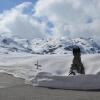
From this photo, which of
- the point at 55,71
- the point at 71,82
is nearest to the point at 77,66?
the point at 71,82

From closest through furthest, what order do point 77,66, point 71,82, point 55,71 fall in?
point 71,82 < point 77,66 < point 55,71

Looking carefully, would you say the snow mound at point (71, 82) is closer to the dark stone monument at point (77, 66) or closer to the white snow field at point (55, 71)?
the white snow field at point (55, 71)

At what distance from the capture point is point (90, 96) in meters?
5.99

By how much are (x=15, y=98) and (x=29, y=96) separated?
0.35 m

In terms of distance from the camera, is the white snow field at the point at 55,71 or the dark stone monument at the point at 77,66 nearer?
the white snow field at the point at 55,71

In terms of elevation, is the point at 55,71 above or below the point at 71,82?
above

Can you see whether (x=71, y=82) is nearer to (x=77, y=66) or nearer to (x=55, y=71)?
(x=77, y=66)

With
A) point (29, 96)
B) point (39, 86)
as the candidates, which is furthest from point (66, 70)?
point (29, 96)

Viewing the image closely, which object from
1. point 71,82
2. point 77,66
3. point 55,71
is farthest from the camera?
point 55,71

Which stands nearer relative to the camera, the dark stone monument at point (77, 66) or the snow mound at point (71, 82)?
the snow mound at point (71, 82)

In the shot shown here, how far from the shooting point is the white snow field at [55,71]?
23.3 feet

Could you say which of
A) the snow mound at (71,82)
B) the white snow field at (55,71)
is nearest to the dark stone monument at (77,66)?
the white snow field at (55,71)

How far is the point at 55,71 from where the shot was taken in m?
11.4

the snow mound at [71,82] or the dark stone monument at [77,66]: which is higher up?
the dark stone monument at [77,66]
